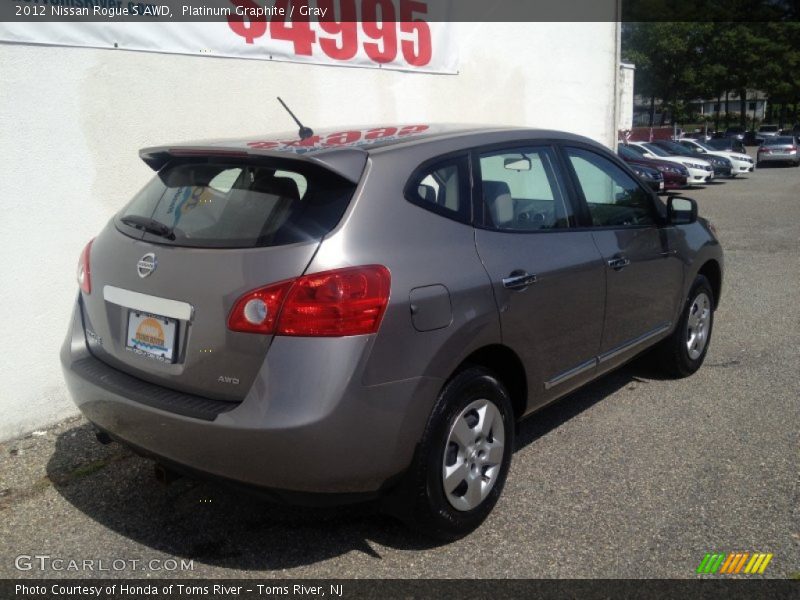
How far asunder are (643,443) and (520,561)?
1388mm

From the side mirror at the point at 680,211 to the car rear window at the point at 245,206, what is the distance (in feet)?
8.57

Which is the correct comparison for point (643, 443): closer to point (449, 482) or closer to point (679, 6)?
point (449, 482)

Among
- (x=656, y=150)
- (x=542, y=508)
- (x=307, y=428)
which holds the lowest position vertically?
(x=542, y=508)

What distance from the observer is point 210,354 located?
2738 millimetres

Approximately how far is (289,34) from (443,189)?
3222 mm

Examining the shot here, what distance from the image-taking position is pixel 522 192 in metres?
3.78

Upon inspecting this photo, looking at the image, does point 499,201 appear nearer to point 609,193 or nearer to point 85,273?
point 609,193

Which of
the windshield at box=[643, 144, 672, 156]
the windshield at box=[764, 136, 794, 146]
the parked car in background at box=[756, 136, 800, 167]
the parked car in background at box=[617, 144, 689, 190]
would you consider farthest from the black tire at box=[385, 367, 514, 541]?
the windshield at box=[764, 136, 794, 146]

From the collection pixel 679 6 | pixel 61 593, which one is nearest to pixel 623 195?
pixel 61 593

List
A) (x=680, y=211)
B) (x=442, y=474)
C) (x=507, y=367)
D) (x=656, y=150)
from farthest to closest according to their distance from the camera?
(x=656, y=150)
(x=680, y=211)
(x=507, y=367)
(x=442, y=474)

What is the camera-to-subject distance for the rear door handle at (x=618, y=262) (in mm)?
4020

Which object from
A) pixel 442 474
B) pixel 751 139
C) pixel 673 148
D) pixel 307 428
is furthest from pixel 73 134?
pixel 751 139

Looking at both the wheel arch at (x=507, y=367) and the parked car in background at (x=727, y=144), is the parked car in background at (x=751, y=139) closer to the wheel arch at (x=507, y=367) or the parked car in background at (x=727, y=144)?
the parked car in background at (x=727, y=144)

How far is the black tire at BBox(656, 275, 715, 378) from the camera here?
4.97 metres
